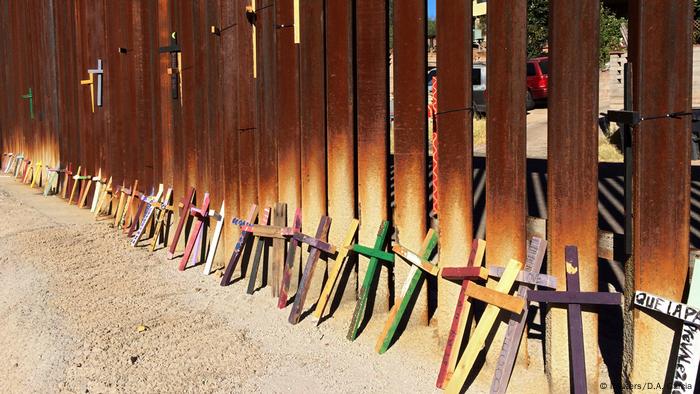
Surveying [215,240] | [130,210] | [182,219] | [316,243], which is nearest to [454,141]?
[316,243]

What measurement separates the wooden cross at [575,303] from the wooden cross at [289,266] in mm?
2335

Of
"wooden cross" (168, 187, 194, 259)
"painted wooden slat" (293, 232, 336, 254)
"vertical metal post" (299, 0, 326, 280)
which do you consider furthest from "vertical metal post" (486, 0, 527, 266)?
"wooden cross" (168, 187, 194, 259)

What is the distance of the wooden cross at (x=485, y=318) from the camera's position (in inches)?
155

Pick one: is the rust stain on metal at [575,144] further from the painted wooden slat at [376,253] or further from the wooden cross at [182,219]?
the wooden cross at [182,219]

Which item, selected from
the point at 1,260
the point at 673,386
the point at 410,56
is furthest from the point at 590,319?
the point at 1,260

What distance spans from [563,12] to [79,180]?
8.76 m

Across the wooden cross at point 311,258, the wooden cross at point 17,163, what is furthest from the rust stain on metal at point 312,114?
the wooden cross at point 17,163

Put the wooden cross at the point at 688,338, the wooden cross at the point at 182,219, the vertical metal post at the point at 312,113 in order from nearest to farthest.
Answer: the wooden cross at the point at 688,338 → the vertical metal post at the point at 312,113 → the wooden cross at the point at 182,219

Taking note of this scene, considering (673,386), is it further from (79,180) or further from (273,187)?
(79,180)

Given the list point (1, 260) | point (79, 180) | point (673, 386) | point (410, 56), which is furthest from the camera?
point (79, 180)

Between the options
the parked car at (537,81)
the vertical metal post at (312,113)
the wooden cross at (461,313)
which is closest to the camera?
the wooden cross at (461,313)

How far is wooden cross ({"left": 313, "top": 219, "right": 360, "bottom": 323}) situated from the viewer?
5.12 m

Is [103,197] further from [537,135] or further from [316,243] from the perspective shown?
[537,135]

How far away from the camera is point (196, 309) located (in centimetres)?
572
